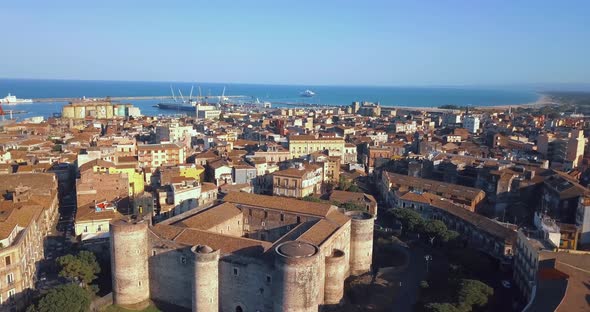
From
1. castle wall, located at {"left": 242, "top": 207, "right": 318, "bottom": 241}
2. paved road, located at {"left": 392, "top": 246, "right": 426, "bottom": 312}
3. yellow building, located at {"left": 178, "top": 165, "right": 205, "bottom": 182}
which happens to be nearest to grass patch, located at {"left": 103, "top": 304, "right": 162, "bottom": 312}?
castle wall, located at {"left": 242, "top": 207, "right": 318, "bottom": 241}

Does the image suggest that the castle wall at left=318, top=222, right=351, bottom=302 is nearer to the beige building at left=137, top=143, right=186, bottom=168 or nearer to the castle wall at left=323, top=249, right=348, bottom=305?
the castle wall at left=323, top=249, right=348, bottom=305

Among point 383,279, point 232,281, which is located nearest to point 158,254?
point 232,281

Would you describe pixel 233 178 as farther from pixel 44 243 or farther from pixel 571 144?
pixel 571 144

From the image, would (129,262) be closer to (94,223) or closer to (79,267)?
(79,267)

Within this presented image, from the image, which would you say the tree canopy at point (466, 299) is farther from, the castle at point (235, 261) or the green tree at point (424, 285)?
the castle at point (235, 261)

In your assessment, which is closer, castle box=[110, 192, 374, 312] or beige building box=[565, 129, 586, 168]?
castle box=[110, 192, 374, 312]

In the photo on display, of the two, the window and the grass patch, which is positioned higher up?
the window

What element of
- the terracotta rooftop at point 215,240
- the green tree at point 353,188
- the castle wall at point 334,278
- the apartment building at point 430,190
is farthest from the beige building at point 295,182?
the terracotta rooftop at point 215,240

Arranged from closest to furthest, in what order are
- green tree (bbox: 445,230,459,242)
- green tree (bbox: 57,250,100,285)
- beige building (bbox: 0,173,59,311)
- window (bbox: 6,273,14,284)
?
1. window (bbox: 6,273,14,284)
2. beige building (bbox: 0,173,59,311)
3. green tree (bbox: 57,250,100,285)
4. green tree (bbox: 445,230,459,242)
